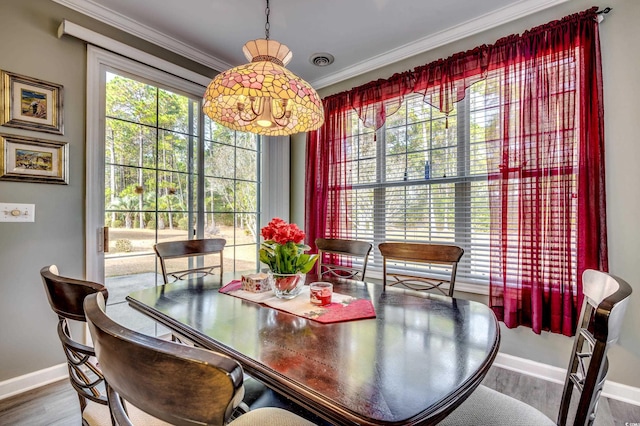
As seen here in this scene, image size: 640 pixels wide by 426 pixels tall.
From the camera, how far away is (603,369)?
0.82 m

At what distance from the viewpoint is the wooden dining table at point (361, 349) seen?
0.69 m

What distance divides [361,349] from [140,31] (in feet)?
9.42

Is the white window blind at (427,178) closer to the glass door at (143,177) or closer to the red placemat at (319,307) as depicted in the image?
the red placemat at (319,307)

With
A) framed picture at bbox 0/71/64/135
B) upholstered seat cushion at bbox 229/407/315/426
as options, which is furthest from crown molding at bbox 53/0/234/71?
upholstered seat cushion at bbox 229/407/315/426

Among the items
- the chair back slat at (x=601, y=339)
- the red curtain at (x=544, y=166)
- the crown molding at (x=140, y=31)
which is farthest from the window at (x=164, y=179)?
the chair back slat at (x=601, y=339)

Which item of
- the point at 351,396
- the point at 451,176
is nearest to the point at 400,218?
the point at 451,176

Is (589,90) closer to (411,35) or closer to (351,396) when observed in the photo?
(411,35)

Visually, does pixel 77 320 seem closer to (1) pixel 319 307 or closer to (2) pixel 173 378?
(2) pixel 173 378

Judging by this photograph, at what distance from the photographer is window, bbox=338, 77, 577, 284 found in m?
2.34

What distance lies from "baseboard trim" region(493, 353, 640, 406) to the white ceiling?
96.7 inches

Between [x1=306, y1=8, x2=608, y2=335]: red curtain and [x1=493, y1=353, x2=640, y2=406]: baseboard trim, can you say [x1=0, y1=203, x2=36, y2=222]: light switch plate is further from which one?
[x1=493, y1=353, x2=640, y2=406]: baseboard trim

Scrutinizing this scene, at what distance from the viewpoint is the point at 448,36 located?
247 cm

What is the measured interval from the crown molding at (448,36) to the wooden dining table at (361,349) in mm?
2122

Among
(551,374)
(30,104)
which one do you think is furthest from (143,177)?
(551,374)
